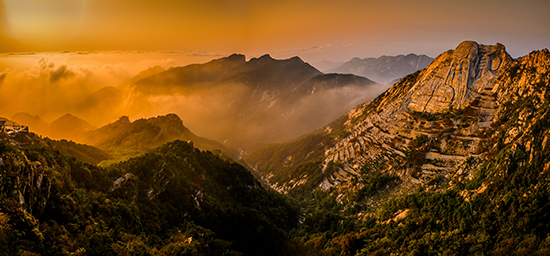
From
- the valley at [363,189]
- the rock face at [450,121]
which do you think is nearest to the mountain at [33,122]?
the valley at [363,189]

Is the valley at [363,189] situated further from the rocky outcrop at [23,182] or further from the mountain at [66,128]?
the mountain at [66,128]

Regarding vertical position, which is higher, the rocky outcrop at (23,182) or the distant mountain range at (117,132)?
the rocky outcrop at (23,182)

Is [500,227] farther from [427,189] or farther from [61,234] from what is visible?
[61,234]

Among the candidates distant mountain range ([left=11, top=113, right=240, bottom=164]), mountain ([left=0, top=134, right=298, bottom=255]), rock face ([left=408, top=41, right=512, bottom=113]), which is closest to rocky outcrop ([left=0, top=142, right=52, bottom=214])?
mountain ([left=0, top=134, right=298, bottom=255])

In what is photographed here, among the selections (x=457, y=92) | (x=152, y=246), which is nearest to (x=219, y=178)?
(x=152, y=246)

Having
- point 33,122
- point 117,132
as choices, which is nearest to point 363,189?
point 117,132

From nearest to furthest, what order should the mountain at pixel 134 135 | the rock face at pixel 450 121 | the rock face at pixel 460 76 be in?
the rock face at pixel 450 121 → the rock face at pixel 460 76 → the mountain at pixel 134 135

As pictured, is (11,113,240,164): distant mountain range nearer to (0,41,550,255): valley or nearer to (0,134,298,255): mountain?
(0,41,550,255): valley
